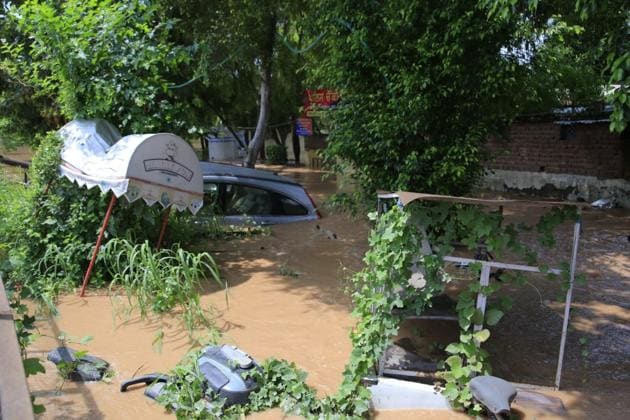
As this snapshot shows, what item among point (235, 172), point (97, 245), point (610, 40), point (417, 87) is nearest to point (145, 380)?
point (97, 245)

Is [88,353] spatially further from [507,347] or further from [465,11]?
[465,11]

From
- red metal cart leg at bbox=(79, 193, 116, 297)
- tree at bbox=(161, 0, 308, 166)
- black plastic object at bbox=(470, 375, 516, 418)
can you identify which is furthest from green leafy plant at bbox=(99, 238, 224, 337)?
tree at bbox=(161, 0, 308, 166)

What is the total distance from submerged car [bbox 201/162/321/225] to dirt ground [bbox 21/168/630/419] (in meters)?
1.88

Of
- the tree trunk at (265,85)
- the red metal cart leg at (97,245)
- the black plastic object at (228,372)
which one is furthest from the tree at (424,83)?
the tree trunk at (265,85)

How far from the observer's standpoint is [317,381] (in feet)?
16.0

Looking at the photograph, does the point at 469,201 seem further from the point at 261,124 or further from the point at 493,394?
the point at 261,124

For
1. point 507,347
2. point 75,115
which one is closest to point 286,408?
point 507,347

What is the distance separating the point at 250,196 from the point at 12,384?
9519 millimetres

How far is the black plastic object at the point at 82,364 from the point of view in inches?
183

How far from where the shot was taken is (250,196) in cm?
1123

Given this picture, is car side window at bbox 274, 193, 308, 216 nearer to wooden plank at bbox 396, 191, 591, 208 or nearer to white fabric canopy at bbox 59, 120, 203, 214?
white fabric canopy at bbox 59, 120, 203, 214

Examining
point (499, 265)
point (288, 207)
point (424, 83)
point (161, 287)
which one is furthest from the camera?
point (288, 207)

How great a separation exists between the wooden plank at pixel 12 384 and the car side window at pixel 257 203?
9.04m

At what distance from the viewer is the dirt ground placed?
4445 mm
